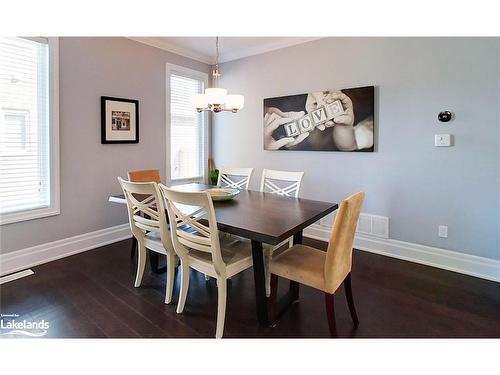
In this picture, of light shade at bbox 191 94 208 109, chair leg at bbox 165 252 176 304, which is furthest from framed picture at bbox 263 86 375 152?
chair leg at bbox 165 252 176 304

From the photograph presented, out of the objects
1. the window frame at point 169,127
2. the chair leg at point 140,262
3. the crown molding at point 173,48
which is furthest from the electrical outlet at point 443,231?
the crown molding at point 173,48

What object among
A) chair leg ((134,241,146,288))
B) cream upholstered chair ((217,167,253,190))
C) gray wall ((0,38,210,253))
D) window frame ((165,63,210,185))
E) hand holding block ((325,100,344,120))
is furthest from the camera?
window frame ((165,63,210,185))

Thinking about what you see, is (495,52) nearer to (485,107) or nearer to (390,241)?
(485,107)

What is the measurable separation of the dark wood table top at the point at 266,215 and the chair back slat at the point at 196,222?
102mm

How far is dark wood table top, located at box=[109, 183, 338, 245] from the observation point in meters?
1.74

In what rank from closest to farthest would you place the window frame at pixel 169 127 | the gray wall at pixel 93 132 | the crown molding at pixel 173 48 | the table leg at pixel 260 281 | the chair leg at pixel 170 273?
the table leg at pixel 260 281 < the chair leg at pixel 170 273 < the gray wall at pixel 93 132 < the crown molding at pixel 173 48 < the window frame at pixel 169 127

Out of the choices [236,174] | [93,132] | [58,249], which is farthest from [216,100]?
[58,249]

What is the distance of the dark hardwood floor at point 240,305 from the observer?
198cm

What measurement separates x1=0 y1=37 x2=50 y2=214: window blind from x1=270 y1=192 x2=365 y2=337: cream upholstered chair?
2.62m

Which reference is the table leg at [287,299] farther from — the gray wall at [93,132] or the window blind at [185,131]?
the window blind at [185,131]

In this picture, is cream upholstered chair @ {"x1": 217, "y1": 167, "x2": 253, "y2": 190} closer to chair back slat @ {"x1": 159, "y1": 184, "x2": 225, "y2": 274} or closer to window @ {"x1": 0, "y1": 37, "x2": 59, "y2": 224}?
chair back slat @ {"x1": 159, "y1": 184, "x2": 225, "y2": 274}

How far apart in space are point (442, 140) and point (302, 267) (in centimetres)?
207

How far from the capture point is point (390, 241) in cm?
333
